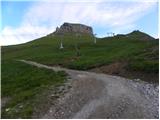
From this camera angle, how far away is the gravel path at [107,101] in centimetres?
2456

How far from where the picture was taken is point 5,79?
146 feet

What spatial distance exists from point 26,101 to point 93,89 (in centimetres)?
599

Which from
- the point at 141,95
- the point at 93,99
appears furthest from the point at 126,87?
the point at 93,99

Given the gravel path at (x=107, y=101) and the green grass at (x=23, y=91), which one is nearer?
the gravel path at (x=107, y=101)

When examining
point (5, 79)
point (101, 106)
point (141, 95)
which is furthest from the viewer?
point (5, 79)

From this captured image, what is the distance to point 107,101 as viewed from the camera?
89.5 ft

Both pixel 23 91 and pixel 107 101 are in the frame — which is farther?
pixel 23 91

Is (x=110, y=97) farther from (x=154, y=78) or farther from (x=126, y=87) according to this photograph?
(x=154, y=78)

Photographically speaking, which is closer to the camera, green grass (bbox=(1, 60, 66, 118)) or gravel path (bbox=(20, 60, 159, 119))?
gravel path (bbox=(20, 60, 159, 119))

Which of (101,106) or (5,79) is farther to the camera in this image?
(5,79)

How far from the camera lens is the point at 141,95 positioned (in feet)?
99.0

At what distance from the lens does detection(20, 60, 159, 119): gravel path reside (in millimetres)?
24562

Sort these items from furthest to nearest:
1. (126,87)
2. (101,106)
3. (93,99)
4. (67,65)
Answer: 1. (67,65)
2. (126,87)
3. (93,99)
4. (101,106)

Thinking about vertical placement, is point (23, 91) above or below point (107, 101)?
above
